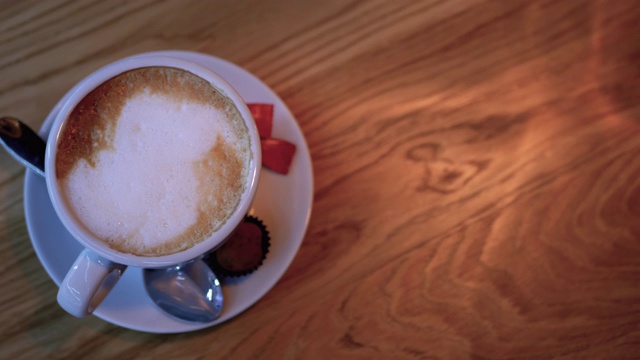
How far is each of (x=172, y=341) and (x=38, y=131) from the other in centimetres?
40

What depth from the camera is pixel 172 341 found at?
2.76 feet

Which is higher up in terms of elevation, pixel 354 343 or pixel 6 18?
pixel 6 18

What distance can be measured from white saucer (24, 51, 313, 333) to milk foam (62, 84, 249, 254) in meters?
0.13

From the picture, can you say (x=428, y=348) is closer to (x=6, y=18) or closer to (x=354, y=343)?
(x=354, y=343)

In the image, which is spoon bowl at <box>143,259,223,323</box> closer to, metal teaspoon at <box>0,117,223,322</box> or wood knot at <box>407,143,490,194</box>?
metal teaspoon at <box>0,117,223,322</box>

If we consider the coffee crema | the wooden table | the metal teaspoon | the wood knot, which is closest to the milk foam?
the coffee crema

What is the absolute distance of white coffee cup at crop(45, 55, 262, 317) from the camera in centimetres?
64

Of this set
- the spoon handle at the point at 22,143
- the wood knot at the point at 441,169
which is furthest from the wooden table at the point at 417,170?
the spoon handle at the point at 22,143

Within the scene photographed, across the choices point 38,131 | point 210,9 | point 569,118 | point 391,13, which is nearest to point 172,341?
point 38,131

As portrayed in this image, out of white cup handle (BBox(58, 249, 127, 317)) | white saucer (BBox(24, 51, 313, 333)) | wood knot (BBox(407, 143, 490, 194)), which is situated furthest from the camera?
wood knot (BBox(407, 143, 490, 194))

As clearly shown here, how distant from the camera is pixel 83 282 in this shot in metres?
0.64

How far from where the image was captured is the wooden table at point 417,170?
0.86 m

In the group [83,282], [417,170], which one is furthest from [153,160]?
[417,170]

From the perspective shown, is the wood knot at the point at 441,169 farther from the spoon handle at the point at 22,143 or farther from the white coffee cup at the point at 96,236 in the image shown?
the spoon handle at the point at 22,143
